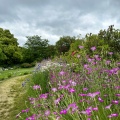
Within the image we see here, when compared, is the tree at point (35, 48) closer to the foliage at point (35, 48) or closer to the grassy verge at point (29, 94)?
the foliage at point (35, 48)

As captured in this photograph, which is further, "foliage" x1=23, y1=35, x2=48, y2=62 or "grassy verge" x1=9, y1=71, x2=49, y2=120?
"foliage" x1=23, y1=35, x2=48, y2=62

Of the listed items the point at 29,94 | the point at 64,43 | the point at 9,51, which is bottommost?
the point at 29,94

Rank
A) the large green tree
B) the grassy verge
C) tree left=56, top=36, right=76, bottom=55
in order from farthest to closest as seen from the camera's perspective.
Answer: tree left=56, top=36, right=76, bottom=55, the large green tree, the grassy verge

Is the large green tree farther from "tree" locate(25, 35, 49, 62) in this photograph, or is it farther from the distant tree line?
"tree" locate(25, 35, 49, 62)

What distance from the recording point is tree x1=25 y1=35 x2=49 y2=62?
3744 cm

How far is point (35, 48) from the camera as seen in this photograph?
133ft

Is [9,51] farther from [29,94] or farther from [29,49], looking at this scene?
[29,94]

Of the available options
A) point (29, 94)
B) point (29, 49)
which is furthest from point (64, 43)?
point (29, 94)

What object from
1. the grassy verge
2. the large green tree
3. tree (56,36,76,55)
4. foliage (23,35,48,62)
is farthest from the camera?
foliage (23,35,48,62)

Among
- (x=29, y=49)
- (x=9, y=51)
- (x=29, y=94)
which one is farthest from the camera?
(x=29, y=49)

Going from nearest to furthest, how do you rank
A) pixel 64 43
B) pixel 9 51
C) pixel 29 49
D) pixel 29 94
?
pixel 29 94 < pixel 9 51 < pixel 64 43 < pixel 29 49

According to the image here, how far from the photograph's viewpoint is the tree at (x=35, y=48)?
37444 millimetres

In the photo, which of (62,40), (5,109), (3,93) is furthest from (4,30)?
(5,109)

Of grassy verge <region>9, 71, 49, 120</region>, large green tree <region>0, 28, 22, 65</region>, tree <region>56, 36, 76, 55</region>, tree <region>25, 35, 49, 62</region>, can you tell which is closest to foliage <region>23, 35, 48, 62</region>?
tree <region>25, 35, 49, 62</region>
